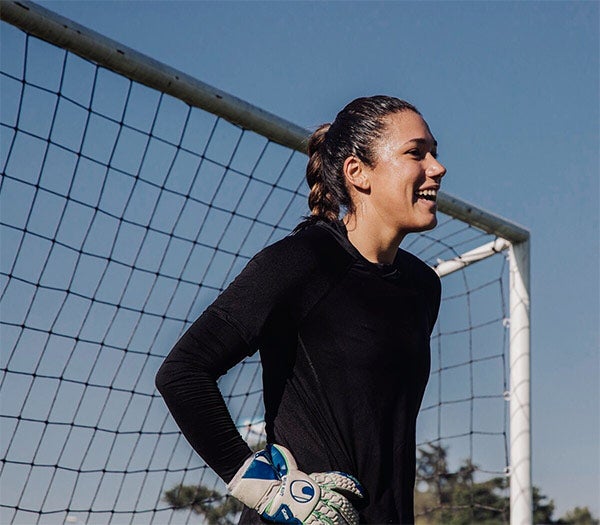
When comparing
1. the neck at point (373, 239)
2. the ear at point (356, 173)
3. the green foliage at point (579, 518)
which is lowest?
the neck at point (373, 239)

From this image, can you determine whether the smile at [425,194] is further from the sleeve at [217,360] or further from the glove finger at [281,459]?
the glove finger at [281,459]

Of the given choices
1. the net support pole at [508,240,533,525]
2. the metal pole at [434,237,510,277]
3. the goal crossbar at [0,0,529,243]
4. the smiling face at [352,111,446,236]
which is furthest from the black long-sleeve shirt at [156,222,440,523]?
the metal pole at [434,237,510,277]

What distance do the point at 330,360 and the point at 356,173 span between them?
1.61 ft

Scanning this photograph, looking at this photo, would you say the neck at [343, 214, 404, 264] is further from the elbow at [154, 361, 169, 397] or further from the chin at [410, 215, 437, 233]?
the elbow at [154, 361, 169, 397]

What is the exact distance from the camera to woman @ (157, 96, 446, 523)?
80.2 inches

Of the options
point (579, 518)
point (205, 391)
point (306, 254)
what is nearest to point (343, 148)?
point (306, 254)

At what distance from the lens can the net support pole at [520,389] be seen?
5461 mm

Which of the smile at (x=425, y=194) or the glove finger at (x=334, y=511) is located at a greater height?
the smile at (x=425, y=194)

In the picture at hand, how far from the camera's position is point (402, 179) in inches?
90.1

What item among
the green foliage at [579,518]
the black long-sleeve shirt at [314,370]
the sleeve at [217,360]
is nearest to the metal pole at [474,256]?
the black long-sleeve shirt at [314,370]

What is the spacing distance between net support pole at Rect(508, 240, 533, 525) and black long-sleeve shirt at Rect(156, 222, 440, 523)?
350 cm

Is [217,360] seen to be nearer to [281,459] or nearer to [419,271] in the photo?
[281,459]

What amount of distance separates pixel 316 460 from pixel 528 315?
3985 millimetres

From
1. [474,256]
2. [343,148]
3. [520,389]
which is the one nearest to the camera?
[343,148]
